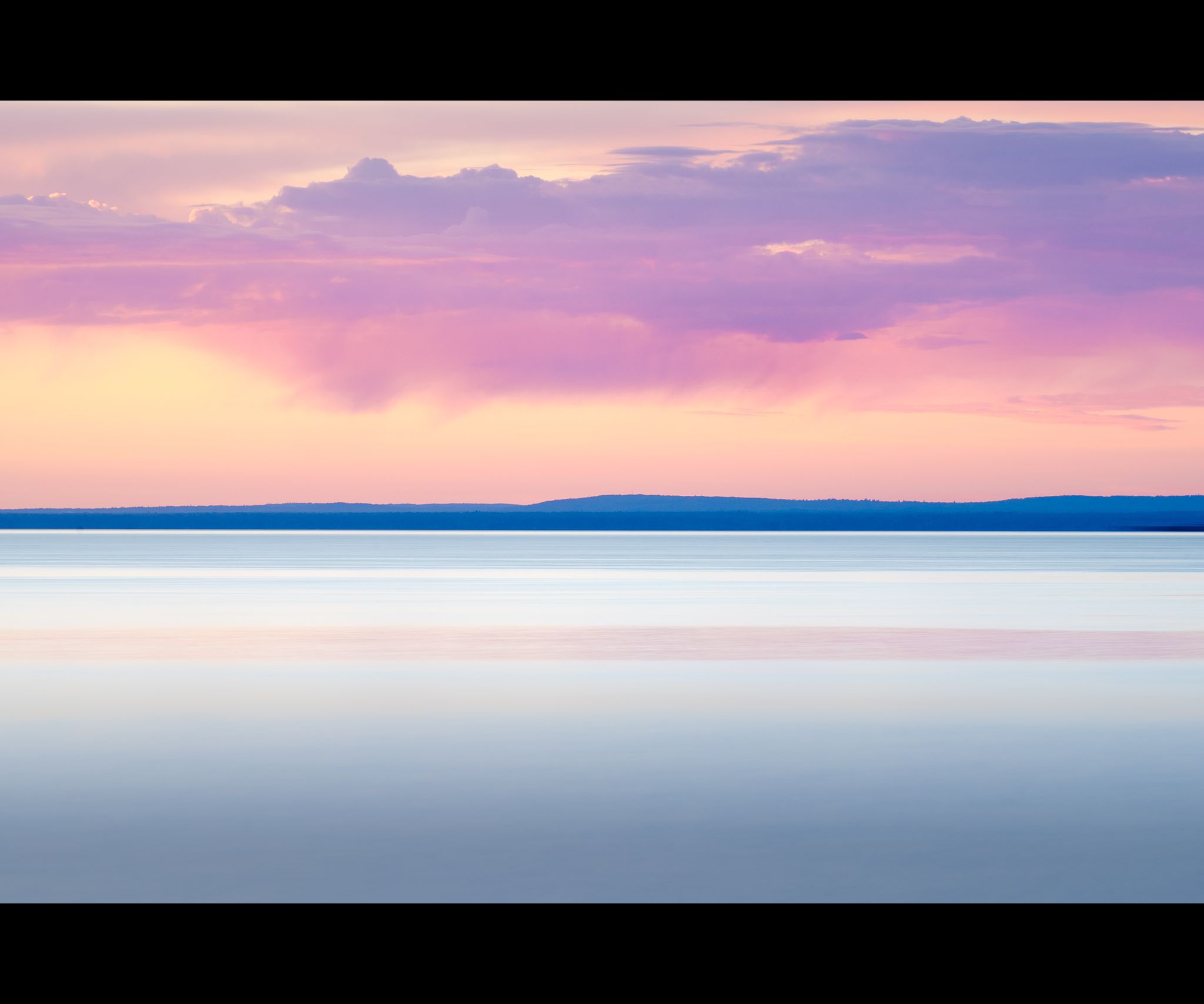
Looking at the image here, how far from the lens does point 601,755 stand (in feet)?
36.9

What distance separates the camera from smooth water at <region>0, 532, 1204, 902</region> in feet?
25.1

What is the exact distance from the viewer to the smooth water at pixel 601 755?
764 cm

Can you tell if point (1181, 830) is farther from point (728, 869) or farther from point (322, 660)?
point (322, 660)
